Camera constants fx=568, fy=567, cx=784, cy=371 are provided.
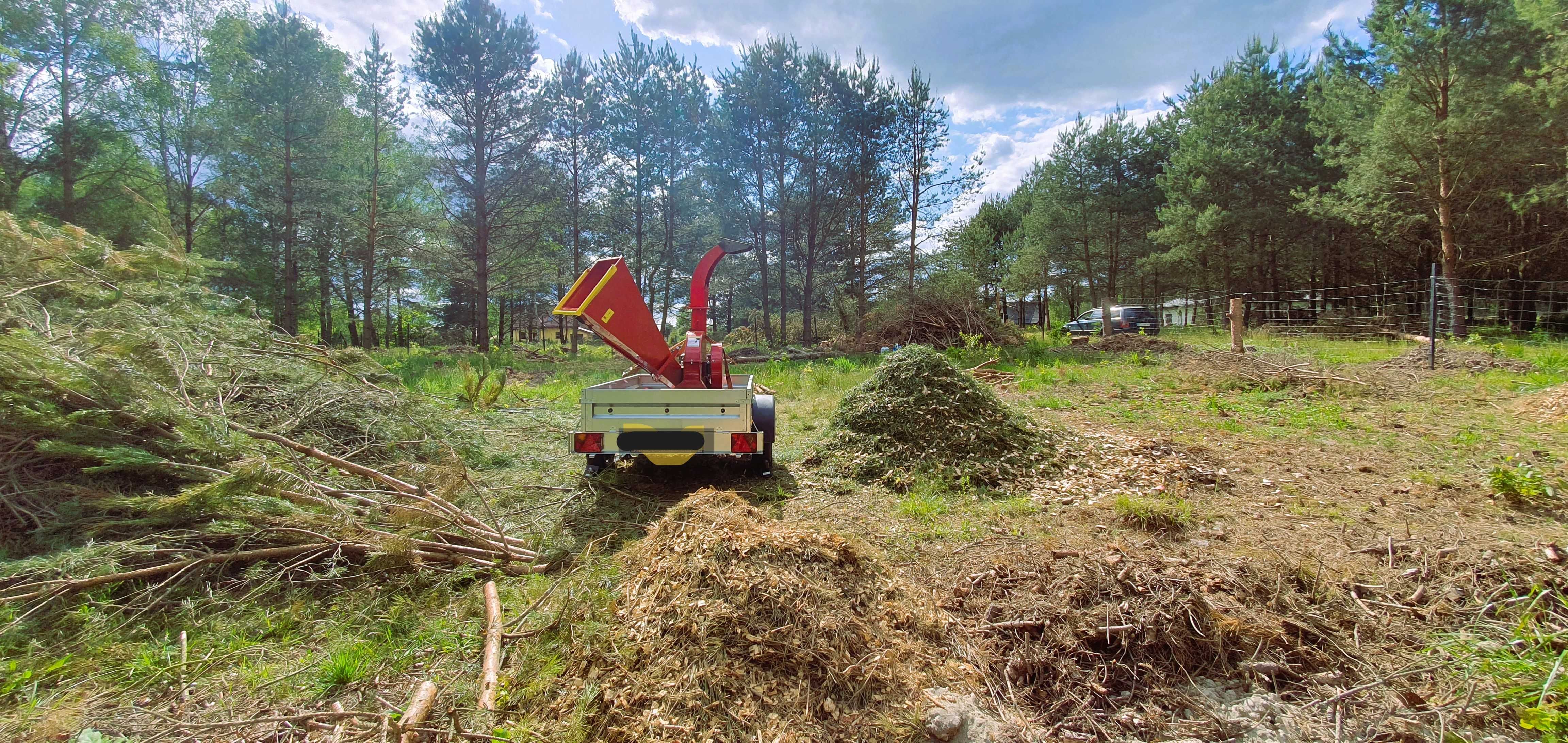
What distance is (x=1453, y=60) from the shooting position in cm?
1383

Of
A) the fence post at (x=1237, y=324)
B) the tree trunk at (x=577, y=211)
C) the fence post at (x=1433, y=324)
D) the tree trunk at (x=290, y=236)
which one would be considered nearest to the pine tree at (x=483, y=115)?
the tree trunk at (x=577, y=211)

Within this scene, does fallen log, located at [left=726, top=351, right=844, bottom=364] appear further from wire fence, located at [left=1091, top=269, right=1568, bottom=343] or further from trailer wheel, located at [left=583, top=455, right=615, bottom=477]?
wire fence, located at [left=1091, top=269, right=1568, bottom=343]

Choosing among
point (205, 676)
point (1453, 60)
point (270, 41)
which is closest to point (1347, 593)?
point (205, 676)

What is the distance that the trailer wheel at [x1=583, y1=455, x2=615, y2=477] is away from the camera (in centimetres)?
548

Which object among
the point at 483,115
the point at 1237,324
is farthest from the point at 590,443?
the point at 483,115

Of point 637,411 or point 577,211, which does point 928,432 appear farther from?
point 577,211

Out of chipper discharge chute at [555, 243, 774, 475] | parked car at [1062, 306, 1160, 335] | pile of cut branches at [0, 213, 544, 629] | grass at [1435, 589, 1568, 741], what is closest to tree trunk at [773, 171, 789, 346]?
parked car at [1062, 306, 1160, 335]

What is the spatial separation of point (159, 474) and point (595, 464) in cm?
287

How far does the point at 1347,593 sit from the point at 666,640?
3.31 metres

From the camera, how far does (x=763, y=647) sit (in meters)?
2.28

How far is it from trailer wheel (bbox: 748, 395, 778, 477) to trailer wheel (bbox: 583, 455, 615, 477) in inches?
55.9

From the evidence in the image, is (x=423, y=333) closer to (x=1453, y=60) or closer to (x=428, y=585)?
(x=428, y=585)

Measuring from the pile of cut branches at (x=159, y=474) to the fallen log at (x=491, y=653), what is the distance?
604mm

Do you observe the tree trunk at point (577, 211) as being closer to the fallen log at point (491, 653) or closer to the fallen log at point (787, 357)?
the fallen log at point (787, 357)
